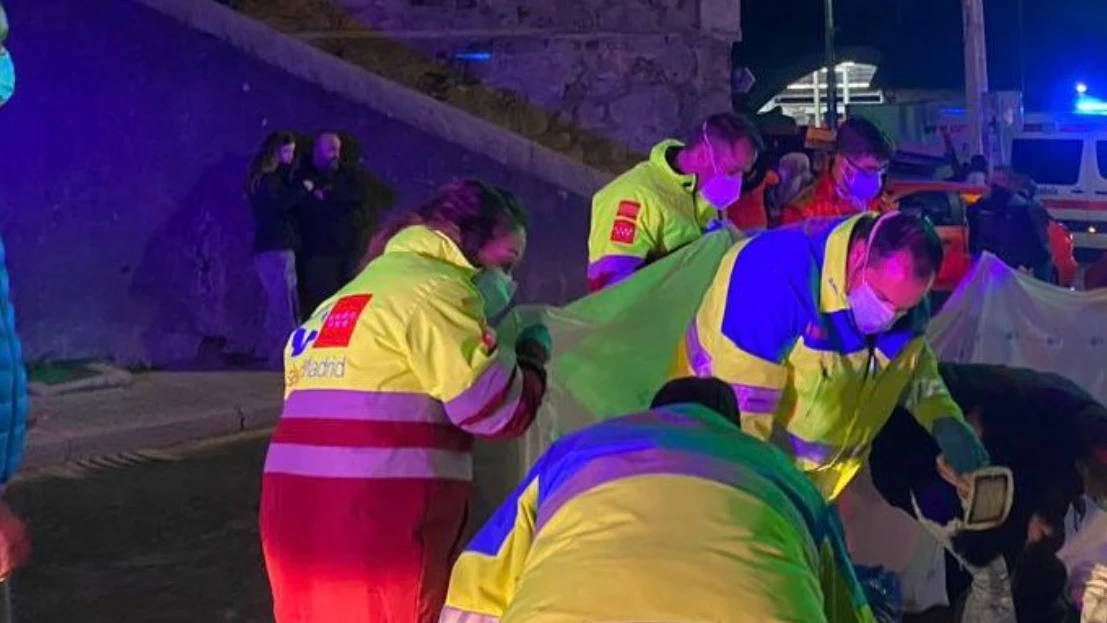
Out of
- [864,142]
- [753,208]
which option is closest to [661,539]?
[864,142]

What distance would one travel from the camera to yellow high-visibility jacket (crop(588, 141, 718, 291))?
653 cm

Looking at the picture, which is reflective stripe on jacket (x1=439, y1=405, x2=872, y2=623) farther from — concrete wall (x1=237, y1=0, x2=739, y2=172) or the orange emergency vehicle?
concrete wall (x1=237, y1=0, x2=739, y2=172)

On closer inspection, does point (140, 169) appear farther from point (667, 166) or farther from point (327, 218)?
point (667, 166)

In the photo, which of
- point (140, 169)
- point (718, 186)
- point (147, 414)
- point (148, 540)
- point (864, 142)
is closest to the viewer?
point (718, 186)

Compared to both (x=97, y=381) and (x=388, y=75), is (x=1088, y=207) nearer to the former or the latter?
(x=388, y=75)

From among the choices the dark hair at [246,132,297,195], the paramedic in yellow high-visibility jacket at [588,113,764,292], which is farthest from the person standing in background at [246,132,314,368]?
the paramedic in yellow high-visibility jacket at [588,113,764,292]

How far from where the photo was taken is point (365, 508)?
3551 mm

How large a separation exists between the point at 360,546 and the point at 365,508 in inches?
3.3

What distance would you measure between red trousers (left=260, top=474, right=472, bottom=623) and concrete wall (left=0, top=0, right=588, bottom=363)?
783cm

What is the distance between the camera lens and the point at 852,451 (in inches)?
168

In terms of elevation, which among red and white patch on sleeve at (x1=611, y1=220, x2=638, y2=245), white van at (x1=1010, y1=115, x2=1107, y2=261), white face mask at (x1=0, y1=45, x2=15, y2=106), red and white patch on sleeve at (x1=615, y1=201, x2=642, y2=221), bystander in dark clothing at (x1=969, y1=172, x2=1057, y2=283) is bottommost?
white van at (x1=1010, y1=115, x2=1107, y2=261)

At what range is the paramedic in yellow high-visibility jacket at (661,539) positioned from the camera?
6.92 ft

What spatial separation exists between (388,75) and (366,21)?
0.83 metres

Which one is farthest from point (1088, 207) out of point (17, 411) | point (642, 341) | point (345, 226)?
point (17, 411)
